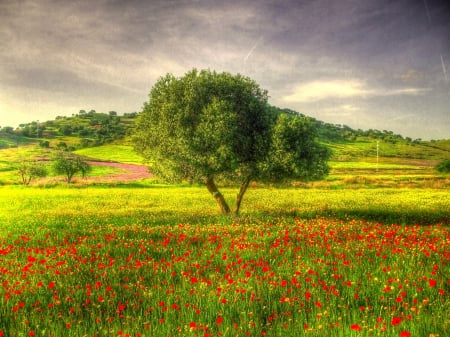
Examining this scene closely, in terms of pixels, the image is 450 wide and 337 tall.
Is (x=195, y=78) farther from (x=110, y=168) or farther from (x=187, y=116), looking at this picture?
(x=110, y=168)

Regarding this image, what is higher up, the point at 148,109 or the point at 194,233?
the point at 148,109

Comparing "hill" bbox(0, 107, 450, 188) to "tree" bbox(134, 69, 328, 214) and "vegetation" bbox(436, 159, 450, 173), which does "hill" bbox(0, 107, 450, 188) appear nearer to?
"vegetation" bbox(436, 159, 450, 173)

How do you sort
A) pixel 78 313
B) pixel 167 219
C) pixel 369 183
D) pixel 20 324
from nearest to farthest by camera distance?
pixel 20 324 < pixel 78 313 < pixel 167 219 < pixel 369 183

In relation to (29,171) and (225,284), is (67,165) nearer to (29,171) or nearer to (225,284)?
(29,171)

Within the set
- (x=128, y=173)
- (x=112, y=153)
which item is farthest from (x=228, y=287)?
(x=112, y=153)

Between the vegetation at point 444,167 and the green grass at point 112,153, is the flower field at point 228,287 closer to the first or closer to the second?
the vegetation at point 444,167

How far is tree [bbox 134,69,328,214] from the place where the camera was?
1861 cm

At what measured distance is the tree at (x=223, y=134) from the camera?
1861cm

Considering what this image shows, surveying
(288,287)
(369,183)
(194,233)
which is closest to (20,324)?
(288,287)

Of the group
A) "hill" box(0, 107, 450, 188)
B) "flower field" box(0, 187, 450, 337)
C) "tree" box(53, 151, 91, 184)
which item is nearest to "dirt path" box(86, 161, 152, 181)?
"tree" box(53, 151, 91, 184)

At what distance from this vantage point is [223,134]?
18281 mm

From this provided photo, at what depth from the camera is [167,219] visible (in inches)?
719

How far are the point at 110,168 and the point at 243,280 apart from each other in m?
81.4

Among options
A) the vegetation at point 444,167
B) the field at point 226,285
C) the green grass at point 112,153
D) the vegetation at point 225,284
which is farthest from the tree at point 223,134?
the green grass at point 112,153
